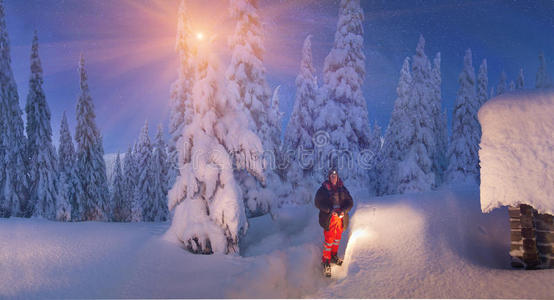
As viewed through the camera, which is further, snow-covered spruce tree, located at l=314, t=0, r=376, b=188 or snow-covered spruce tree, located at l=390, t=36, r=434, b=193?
snow-covered spruce tree, located at l=390, t=36, r=434, b=193

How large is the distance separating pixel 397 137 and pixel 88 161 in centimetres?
2779

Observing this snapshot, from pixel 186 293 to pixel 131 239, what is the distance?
368 cm

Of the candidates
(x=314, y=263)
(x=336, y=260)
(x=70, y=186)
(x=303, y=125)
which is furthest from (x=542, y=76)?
(x=70, y=186)

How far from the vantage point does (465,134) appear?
82.8 feet

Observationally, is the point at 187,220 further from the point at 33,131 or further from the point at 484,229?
the point at 33,131

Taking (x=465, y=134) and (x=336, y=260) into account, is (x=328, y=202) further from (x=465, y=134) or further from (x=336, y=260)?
(x=465, y=134)

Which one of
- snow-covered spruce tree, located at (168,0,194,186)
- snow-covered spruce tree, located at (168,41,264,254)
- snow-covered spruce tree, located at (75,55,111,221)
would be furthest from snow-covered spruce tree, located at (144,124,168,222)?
snow-covered spruce tree, located at (168,41,264,254)

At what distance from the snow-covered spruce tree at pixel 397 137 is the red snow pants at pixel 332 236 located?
1818 centimetres

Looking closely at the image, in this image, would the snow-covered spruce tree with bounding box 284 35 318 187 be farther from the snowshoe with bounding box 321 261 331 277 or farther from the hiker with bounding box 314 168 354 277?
the snowshoe with bounding box 321 261 331 277

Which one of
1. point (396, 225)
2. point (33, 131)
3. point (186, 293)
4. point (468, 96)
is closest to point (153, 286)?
point (186, 293)

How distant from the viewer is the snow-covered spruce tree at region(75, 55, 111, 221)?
22.7 metres

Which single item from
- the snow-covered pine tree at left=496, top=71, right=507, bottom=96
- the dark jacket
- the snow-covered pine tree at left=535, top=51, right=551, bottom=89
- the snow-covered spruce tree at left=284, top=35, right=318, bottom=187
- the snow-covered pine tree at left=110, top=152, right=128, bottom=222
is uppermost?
the snow-covered pine tree at left=496, top=71, right=507, bottom=96

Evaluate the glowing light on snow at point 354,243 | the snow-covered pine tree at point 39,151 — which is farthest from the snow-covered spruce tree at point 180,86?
the glowing light on snow at point 354,243

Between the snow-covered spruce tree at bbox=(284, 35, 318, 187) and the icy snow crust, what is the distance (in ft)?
56.3
